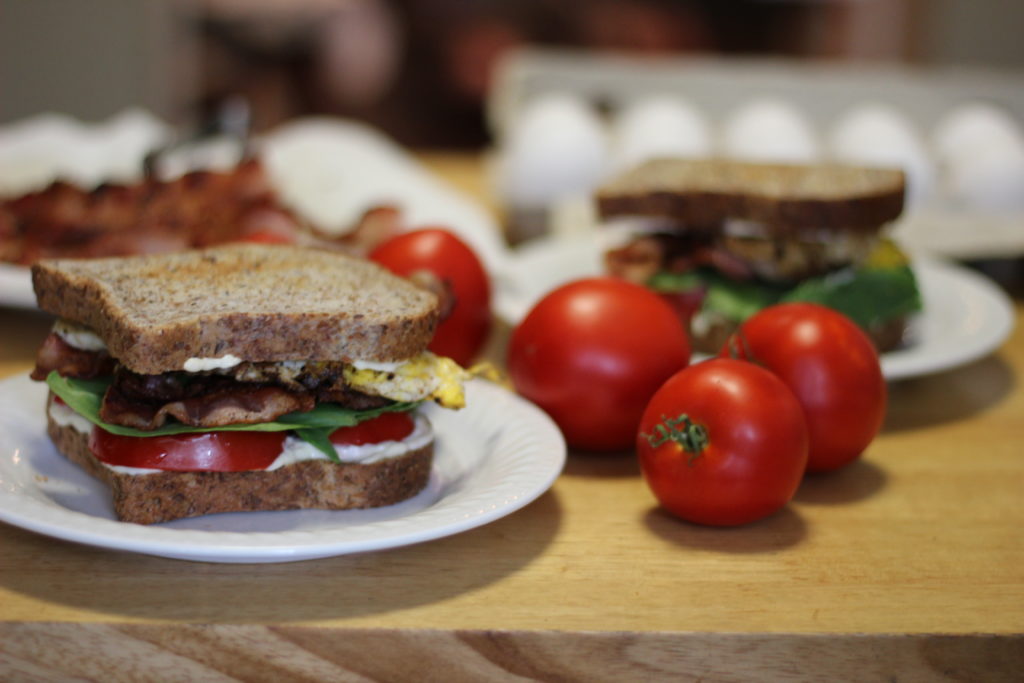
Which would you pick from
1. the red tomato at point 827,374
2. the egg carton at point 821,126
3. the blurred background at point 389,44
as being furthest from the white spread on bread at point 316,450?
the blurred background at point 389,44

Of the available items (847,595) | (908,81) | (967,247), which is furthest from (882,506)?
(908,81)

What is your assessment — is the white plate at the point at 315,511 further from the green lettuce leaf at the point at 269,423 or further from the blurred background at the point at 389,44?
the blurred background at the point at 389,44

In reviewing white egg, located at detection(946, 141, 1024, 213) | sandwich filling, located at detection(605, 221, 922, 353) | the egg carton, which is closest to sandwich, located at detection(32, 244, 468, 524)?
sandwich filling, located at detection(605, 221, 922, 353)

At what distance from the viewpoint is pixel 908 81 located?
12.4 feet

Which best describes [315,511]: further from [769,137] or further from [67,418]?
[769,137]

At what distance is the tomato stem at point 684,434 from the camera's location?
1.42 m

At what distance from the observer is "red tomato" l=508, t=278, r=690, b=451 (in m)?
1.68

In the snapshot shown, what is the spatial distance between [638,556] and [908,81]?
288 centimetres

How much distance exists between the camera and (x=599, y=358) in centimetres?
168

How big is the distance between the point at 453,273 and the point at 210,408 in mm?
753

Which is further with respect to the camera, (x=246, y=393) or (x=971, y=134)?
(x=971, y=134)

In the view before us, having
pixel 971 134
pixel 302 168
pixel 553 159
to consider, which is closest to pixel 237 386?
pixel 553 159

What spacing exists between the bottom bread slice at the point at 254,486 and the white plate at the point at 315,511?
0.02m

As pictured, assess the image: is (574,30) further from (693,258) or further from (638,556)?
(638,556)
